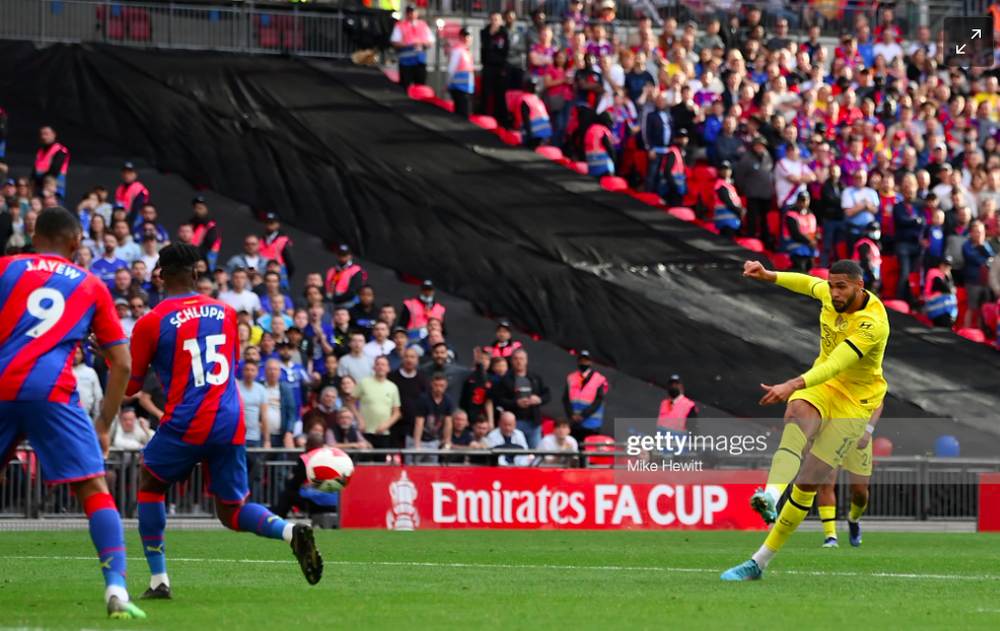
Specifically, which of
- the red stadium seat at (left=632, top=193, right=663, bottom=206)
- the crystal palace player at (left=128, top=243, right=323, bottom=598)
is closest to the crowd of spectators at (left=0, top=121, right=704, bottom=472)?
the red stadium seat at (left=632, top=193, right=663, bottom=206)

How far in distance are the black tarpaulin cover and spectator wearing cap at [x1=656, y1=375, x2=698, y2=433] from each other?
208 cm

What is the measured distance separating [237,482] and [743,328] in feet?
49.8

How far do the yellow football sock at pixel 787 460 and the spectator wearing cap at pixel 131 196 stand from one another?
12965 millimetres

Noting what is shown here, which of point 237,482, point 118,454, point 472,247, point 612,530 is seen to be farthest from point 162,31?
point 237,482

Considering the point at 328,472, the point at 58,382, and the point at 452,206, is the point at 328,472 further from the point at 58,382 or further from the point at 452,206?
the point at 452,206

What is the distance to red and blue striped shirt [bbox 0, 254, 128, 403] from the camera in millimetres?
8141

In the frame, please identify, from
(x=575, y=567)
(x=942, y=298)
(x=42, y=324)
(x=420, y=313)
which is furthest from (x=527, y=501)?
(x=42, y=324)

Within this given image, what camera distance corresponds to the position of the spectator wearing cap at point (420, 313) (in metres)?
21.8

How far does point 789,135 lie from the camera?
84.7ft

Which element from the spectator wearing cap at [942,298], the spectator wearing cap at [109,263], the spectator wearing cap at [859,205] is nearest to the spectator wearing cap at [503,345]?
the spectator wearing cap at [109,263]

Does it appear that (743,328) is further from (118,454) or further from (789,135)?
(118,454)

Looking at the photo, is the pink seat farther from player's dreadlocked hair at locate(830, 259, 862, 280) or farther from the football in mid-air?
the football in mid-air

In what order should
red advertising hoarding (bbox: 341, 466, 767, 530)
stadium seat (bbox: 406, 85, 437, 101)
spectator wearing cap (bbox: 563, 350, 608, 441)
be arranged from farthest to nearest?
stadium seat (bbox: 406, 85, 437, 101), spectator wearing cap (bbox: 563, 350, 608, 441), red advertising hoarding (bbox: 341, 466, 767, 530)

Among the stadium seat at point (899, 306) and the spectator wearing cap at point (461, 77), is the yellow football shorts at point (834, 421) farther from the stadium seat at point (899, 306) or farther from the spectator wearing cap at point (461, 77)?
the spectator wearing cap at point (461, 77)
